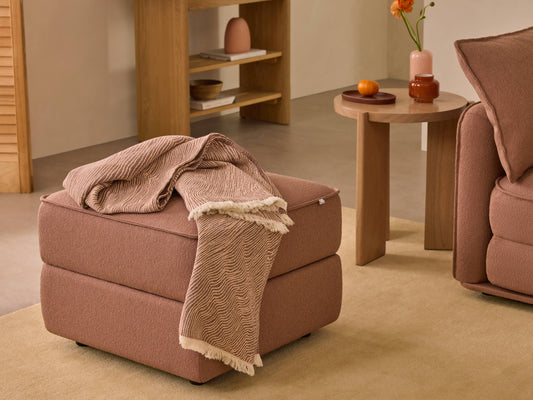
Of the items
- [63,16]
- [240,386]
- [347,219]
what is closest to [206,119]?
[63,16]

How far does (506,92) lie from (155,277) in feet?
3.96

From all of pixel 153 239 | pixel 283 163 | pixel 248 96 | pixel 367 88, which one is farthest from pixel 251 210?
pixel 248 96

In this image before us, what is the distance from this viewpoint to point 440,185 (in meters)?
Result: 3.25

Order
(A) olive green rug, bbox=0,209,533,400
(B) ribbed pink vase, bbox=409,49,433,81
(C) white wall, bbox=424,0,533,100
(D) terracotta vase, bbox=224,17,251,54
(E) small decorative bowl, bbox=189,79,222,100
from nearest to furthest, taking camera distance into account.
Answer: (A) olive green rug, bbox=0,209,533,400 < (B) ribbed pink vase, bbox=409,49,433,81 < (C) white wall, bbox=424,0,533,100 < (E) small decorative bowl, bbox=189,79,222,100 < (D) terracotta vase, bbox=224,17,251,54

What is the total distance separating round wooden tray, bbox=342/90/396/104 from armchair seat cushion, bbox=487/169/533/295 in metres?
0.56

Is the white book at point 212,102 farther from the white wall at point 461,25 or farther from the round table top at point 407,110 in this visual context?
the round table top at point 407,110

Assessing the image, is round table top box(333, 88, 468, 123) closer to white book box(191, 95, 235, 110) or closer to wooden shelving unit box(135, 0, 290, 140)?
wooden shelving unit box(135, 0, 290, 140)

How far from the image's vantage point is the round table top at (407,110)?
2.99 meters

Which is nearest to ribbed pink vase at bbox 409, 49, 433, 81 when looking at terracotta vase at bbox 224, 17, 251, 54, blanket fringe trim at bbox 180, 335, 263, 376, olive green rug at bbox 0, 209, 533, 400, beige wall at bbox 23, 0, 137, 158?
olive green rug at bbox 0, 209, 533, 400

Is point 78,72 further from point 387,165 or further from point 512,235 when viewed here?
point 512,235

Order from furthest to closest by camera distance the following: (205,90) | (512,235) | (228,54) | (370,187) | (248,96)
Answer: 1. (248,96)
2. (228,54)
3. (205,90)
4. (370,187)
5. (512,235)

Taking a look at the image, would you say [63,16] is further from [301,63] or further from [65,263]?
[65,263]

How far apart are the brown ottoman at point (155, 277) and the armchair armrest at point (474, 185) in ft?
1.59

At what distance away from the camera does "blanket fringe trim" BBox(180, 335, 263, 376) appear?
2.12m
